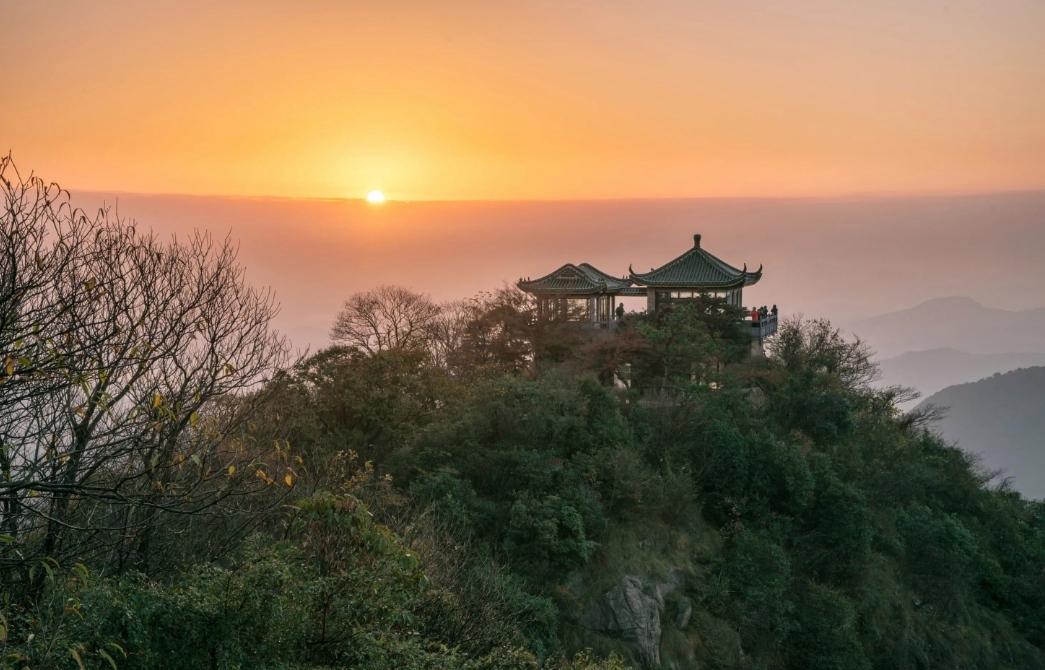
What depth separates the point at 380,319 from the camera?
28016 mm

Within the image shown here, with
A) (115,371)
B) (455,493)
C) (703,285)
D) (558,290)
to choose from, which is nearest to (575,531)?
(455,493)

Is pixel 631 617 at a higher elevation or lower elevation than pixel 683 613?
higher

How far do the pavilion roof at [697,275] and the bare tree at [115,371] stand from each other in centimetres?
1835

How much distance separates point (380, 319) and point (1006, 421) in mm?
96194

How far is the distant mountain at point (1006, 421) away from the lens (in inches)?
3893

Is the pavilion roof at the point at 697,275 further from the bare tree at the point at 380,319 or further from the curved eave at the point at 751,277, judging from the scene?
the bare tree at the point at 380,319

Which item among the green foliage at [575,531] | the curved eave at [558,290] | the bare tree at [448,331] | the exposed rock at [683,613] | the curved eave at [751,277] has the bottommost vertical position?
the exposed rock at [683,613]

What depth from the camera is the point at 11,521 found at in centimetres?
715

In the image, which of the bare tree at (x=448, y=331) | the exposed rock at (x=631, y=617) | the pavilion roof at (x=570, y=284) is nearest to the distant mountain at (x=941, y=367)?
the pavilion roof at (x=570, y=284)

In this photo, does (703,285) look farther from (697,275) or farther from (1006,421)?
(1006,421)

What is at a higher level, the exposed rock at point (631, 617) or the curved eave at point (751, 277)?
the curved eave at point (751, 277)

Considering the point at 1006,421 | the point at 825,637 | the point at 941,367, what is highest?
the point at 941,367

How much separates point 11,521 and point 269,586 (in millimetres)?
2046

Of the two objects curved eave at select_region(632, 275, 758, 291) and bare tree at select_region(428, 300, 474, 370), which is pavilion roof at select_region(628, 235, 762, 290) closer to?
curved eave at select_region(632, 275, 758, 291)
